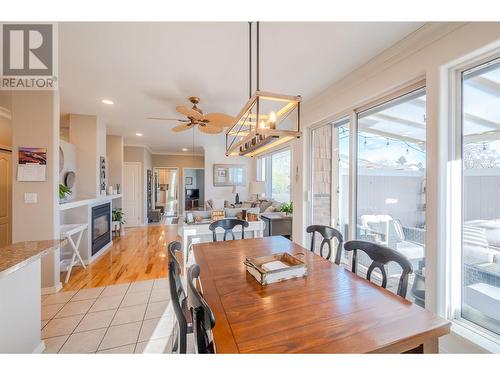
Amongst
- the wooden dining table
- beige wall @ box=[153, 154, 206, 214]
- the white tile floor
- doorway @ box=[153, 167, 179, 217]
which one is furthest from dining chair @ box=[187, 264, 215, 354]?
doorway @ box=[153, 167, 179, 217]

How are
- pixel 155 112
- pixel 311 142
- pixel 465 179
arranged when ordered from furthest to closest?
pixel 155 112 < pixel 311 142 < pixel 465 179

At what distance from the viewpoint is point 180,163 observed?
866 centimetres

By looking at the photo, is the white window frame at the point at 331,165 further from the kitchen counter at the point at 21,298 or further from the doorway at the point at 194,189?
the doorway at the point at 194,189

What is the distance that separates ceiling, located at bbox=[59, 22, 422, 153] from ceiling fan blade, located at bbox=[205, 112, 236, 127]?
405mm

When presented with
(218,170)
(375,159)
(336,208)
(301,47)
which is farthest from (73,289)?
(218,170)

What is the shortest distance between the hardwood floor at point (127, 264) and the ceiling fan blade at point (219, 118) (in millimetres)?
2386

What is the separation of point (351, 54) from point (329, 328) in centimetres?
230

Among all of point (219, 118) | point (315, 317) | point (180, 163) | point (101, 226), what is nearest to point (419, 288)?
point (315, 317)

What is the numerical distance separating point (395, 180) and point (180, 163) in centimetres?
775

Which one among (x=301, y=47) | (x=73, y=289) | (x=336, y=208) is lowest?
(x=73, y=289)

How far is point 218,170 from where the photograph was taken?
754 cm

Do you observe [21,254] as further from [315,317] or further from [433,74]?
[433,74]

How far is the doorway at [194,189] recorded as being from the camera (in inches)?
372
